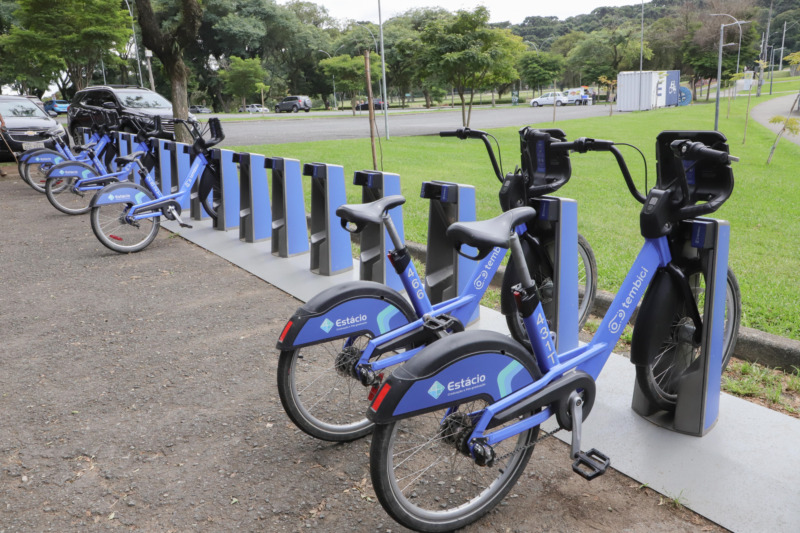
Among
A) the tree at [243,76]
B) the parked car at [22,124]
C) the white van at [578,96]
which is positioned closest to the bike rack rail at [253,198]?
the parked car at [22,124]

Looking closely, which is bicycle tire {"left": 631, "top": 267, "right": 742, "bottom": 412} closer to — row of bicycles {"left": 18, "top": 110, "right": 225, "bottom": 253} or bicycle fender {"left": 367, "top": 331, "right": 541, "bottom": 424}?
bicycle fender {"left": 367, "top": 331, "right": 541, "bottom": 424}

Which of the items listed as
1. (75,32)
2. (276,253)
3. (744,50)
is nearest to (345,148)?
(276,253)

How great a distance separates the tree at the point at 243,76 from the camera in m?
53.4

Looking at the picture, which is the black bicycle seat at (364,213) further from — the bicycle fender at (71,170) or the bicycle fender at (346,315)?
the bicycle fender at (71,170)

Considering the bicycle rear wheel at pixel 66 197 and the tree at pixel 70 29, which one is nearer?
the bicycle rear wheel at pixel 66 197

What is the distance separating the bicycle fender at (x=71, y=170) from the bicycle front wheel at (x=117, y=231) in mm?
1883

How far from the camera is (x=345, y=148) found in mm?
16438

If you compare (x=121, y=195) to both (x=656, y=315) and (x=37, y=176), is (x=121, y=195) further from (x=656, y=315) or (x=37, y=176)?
(x=37, y=176)

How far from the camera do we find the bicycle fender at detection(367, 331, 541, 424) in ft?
7.30

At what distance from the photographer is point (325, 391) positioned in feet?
11.0

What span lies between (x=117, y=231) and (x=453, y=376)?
6.18 metres

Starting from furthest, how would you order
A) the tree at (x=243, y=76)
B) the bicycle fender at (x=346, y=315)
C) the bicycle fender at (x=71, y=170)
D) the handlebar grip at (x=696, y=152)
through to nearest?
1. the tree at (x=243, y=76)
2. the bicycle fender at (x=71, y=170)
3. the bicycle fender at (x=346, y=315)
4. the handlebar grip at (x=696, y=152)

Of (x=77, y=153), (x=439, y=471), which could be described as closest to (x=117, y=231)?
(x=77, y=153)

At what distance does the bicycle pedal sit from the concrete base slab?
28 cm
